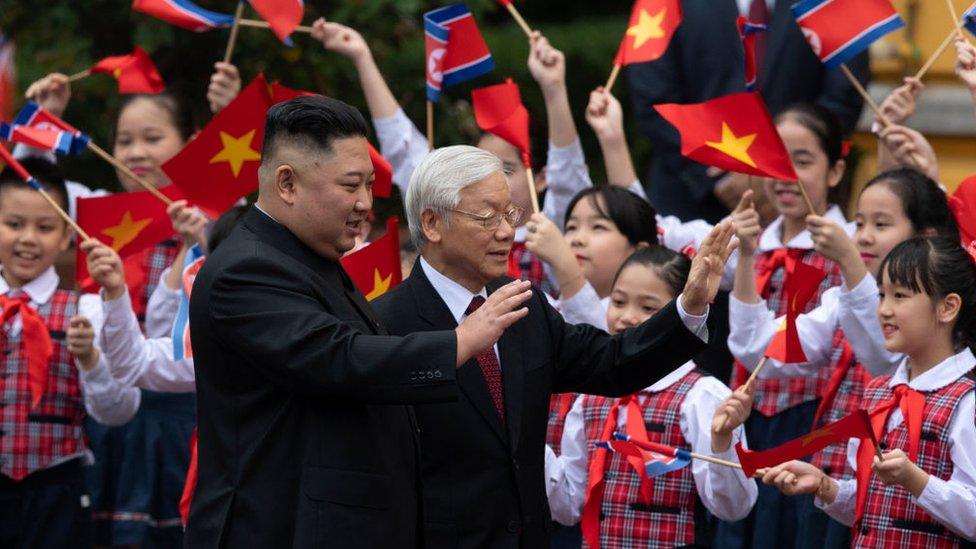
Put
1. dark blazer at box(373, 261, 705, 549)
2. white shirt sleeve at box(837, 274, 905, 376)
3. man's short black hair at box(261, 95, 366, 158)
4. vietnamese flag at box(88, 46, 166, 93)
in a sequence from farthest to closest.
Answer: vietnamese flag at box(88, 46, 166, 93)
white shirt sleeve at box(837, 274, 905, 376)
dark blazer at box(373, 261, 705, 549)
man's short black hair at box(261, 95, 366, 158)

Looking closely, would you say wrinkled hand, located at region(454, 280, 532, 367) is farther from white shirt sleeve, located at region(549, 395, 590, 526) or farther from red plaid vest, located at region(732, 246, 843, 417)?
red plaid vest, located at region(732, 246, 843, 417)

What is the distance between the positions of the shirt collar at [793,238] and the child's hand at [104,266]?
2.25 meters

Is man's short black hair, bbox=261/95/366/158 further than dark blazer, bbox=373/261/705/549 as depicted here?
No

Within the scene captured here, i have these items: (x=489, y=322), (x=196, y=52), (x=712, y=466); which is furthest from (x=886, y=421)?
(x=196, y=52)

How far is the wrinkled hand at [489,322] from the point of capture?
3666 millimetres

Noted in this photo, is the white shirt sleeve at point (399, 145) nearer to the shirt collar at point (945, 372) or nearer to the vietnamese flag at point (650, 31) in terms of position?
the vietnamese flag at point (650, 31)

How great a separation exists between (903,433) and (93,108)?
477 centimetres

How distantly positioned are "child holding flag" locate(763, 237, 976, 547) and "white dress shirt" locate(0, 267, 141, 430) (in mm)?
2514

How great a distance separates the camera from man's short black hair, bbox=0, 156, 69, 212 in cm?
640

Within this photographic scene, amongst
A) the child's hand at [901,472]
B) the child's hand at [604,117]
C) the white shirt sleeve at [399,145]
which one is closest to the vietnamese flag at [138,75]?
the white shirt sleeve at [399,145]

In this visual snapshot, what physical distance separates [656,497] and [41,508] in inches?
92.9

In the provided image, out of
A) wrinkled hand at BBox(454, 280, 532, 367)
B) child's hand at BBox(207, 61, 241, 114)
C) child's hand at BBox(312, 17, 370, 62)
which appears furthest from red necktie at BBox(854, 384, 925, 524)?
child's hand at BBox(207, 61, 241, 114)

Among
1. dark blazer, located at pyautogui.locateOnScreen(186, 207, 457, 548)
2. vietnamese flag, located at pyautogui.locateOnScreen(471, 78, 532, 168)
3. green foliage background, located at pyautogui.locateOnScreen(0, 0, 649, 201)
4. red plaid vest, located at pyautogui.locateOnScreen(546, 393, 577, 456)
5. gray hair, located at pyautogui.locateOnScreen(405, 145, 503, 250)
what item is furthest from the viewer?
green foliage background, located at pyautogui.locateOnScreen(0, 0, 649, 201)

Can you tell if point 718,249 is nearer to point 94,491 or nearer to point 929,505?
point 929,505
